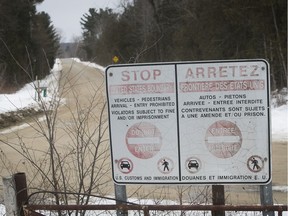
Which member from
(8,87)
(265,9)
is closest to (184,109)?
(265,9)

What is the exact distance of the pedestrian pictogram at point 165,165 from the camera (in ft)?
8.68

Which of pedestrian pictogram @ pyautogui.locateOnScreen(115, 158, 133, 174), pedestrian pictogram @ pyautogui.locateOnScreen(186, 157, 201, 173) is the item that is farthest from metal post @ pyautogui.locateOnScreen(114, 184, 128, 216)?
pedestrian pictogram @ pyautogui.locateOnScreen(186, 157, 201, 173)

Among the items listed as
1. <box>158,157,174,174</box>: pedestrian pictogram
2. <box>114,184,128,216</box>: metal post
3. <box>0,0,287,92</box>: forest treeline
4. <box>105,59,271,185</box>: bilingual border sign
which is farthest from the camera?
<box>0,0,287,92</box>: forest treeline

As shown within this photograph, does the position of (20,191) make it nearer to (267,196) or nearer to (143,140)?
(143,140)

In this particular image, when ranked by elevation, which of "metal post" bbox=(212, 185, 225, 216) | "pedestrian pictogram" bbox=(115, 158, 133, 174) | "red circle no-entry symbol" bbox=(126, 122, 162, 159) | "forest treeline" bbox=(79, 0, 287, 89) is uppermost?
"forest treeline" bbox=(79, 0, 287, 89)

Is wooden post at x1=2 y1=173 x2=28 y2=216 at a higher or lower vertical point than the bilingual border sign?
lower

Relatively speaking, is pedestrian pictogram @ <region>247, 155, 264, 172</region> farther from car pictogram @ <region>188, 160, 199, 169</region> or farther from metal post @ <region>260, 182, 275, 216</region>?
car pictogram @ <region>188, 160, 199, 169</region>

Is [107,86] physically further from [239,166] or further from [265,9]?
[265,9]

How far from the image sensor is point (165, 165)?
265 cm

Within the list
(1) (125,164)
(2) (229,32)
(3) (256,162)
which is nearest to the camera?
(3) (256,162)

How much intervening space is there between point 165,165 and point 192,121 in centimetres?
34

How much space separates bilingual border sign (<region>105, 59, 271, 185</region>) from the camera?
8.33 ft

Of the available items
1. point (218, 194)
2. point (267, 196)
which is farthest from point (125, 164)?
point (267, 196)

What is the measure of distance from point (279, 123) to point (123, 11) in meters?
37.7
